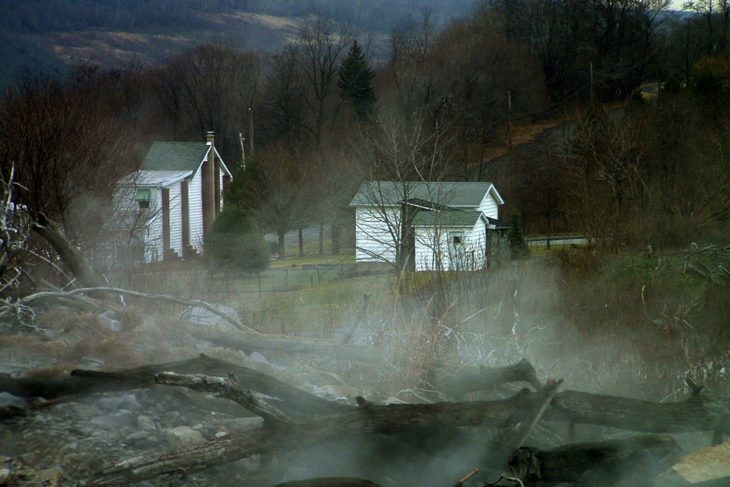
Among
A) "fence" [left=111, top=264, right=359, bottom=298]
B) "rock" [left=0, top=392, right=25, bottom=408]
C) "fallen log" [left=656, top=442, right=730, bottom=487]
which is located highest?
"rock" [left=0, top=392, right=25, bottom=408]

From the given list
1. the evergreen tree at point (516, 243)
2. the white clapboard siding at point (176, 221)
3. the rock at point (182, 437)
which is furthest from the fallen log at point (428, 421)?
the white clapboard siding at point (176, 221)

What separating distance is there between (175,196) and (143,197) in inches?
40.9

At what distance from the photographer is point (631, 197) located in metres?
18.2

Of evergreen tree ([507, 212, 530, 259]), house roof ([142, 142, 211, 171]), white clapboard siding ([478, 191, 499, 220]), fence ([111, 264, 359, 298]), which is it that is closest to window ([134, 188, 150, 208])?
fence ([111, 264, 359, 298])

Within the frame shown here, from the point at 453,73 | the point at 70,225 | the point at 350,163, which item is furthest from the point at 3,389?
the point at 453,73

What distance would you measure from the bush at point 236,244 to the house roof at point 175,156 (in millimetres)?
4989

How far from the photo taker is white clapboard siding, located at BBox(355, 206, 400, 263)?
15.8 m

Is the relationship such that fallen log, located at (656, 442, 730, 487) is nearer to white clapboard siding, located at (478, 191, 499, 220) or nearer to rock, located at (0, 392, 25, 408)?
rock, located at (0, 392, 25, 408)

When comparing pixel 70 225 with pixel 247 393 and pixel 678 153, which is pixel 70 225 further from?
pixel 678 153

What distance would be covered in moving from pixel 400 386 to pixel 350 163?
927 inches

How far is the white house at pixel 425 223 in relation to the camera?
11.4m

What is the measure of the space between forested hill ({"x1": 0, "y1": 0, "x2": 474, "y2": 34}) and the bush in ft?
29.1

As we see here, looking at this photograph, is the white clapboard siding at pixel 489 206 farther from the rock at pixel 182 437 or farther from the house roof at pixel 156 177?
the rock at pixel 182 437

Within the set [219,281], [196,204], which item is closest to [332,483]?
[219,281]
